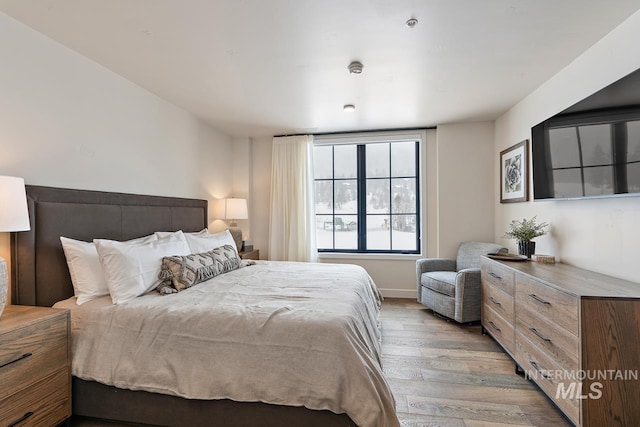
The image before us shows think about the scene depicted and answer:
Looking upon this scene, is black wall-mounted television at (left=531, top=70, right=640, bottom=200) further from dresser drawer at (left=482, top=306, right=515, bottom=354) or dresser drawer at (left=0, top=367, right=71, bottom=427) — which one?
dresser drawer at (left=0, top=367, right=71, bottom=427)

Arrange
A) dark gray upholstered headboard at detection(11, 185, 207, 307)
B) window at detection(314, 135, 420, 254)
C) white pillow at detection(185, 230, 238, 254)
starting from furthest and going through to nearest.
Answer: window at detection(314, 135, 420, 254) < white pillow at detection(185, 230, 238, 254) < dark gray upholstered headboard at detection(11, 185, 207, 307)

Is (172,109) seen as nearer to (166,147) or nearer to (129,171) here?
(166,147)

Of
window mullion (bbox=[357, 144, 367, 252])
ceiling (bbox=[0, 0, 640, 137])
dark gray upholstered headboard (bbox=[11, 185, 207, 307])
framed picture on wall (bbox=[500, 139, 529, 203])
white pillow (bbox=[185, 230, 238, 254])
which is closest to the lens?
ceiling (bbox=[0, 0, 640, 137])

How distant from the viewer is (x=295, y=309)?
69.1 inches

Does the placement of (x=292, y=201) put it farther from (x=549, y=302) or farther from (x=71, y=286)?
(x=549, y=302)

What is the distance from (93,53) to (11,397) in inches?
86.7

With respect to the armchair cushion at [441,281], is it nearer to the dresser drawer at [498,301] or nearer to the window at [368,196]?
the dresser drawer at [498,301]

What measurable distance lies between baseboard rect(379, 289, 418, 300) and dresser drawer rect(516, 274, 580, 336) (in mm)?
2121

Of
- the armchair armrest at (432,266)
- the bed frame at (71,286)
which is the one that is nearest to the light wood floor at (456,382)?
the armchair armrest at (432,266)

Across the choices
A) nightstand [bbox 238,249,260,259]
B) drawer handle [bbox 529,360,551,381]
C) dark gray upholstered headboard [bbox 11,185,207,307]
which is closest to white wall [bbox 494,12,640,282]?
drawer handle [bbox 529,360,551,381]

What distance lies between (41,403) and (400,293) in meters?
3.86

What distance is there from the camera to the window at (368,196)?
455 cm

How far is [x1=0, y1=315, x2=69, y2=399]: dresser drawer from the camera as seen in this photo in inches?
55.4

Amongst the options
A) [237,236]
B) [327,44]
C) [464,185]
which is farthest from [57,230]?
[464,185]
